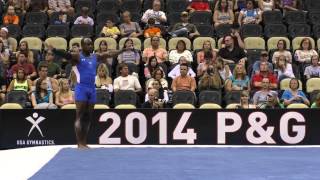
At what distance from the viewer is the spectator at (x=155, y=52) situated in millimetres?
14677

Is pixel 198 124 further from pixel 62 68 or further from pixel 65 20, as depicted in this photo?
pixel 65 20

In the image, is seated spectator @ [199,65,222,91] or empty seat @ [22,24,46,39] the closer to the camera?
seated spectator @ [199,65,222,91]

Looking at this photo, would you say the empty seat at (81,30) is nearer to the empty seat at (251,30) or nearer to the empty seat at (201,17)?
the empty seat at (201,17)

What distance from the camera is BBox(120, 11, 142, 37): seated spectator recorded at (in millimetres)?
15953

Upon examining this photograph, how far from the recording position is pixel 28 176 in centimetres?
730

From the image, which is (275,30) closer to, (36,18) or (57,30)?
(57,30)

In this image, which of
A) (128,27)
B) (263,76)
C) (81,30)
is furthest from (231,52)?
(81,30)

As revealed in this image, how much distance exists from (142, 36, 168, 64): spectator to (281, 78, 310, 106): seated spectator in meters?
2.71

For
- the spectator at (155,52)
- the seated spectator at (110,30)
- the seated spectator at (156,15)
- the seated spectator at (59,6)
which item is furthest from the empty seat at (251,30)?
the seated spectator at (59,6)

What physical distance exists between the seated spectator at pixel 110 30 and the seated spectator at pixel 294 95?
4259 mm

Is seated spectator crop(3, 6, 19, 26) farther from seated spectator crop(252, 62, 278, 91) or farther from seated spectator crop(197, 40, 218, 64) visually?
seated spectator crop(252, 62, 278, 91)

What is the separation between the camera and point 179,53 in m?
14.7

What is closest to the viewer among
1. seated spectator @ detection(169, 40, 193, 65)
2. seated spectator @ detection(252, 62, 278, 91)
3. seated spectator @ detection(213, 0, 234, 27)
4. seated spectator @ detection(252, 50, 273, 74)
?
seated spectator @ detection(252, 62, 278, 91)

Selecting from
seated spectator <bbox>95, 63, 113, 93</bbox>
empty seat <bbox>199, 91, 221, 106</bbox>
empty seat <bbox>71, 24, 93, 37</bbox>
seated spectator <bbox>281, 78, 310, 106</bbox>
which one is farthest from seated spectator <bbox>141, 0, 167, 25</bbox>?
seated spectator <bbox>281, 78, 310, 106</bbox>
